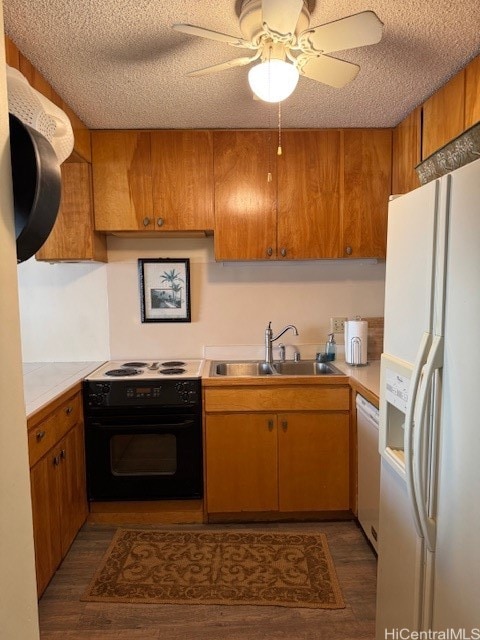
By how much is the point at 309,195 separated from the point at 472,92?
1.03 meters

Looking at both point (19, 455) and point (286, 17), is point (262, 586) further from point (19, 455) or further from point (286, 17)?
point (286, 17)

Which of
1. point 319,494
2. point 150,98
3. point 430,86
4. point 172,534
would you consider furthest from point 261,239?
point 172,534

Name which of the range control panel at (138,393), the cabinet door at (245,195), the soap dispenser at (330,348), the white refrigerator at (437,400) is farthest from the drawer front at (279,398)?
the white refrigerator at (437,400)

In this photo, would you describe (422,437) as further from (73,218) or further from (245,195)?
(73,218)

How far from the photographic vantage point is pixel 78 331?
291 cm

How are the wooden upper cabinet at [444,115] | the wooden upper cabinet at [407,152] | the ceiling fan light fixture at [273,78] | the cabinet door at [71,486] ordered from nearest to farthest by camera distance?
the ceiling fan light fixture at [273,78] → the wooden upper cabinet at [444,115] → the cabinet door at [71,486] → the wooden upper cabinet at [407,152]

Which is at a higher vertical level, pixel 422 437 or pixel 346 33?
pixel 346 33

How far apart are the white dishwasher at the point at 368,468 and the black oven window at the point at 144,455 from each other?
3.60ft

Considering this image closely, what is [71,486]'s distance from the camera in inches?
86.6

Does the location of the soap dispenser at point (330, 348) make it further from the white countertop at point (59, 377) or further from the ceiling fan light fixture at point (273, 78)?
the ceiling fan light fixture at point (273, 78)

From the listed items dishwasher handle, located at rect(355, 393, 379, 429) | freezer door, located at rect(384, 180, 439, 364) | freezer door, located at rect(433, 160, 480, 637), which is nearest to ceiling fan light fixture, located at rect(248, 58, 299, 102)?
freezer door, located at rect(384, 180, 439, 364)

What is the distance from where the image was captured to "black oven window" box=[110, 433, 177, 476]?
244 cm

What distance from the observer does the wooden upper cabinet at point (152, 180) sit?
2.54 m

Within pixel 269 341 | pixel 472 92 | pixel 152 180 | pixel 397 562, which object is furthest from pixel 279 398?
pixel 472 92
